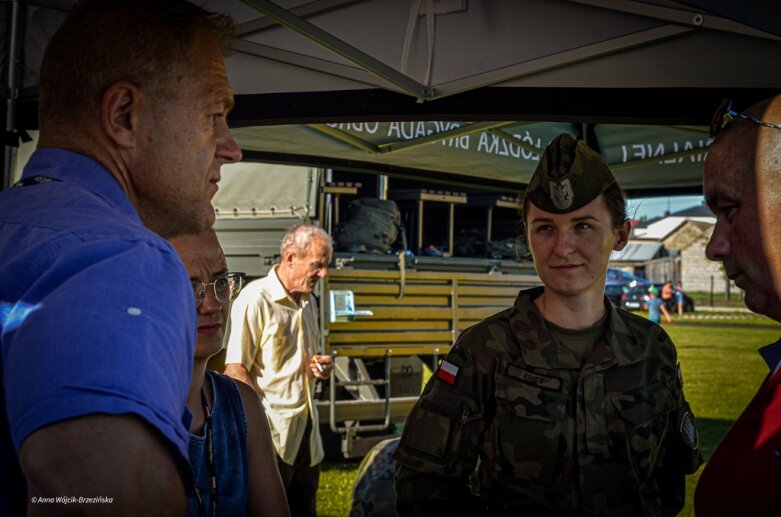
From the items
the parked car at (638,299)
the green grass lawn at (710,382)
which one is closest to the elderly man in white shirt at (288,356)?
the green grass lawn at (710,382)

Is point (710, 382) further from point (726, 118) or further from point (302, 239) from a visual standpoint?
point (726, 118)

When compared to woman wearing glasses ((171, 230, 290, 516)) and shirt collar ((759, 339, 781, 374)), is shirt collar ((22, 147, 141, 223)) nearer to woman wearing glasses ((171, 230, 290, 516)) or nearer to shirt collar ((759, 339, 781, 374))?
woman wearing glasses ((171, 230, 290, 516))

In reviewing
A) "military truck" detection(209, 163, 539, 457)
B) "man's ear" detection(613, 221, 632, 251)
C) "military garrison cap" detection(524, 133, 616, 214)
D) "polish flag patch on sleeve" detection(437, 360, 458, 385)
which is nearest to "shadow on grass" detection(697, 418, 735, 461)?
"military truck" detection(209, 163, 539, 457)

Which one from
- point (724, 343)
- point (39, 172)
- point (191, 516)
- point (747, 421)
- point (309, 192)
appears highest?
point (309, 192)

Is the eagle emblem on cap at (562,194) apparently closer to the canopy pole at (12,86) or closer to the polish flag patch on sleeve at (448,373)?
the polish flag patch on sleeve at (448,373)

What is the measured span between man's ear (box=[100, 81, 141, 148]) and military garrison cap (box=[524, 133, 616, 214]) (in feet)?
4.99

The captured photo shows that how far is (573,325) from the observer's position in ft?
7.39

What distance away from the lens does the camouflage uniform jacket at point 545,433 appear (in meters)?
2.03

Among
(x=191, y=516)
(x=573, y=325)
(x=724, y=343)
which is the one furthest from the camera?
(x=724, y=343)

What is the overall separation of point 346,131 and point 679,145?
6.20 feet

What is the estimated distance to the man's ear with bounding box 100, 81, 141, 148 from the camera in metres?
0.98

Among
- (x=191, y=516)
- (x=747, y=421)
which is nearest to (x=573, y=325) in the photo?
(x=747, y=421)

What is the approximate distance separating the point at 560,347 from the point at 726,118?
2.81ft

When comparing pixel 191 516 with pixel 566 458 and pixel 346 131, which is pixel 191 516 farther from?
pixel 346 131
